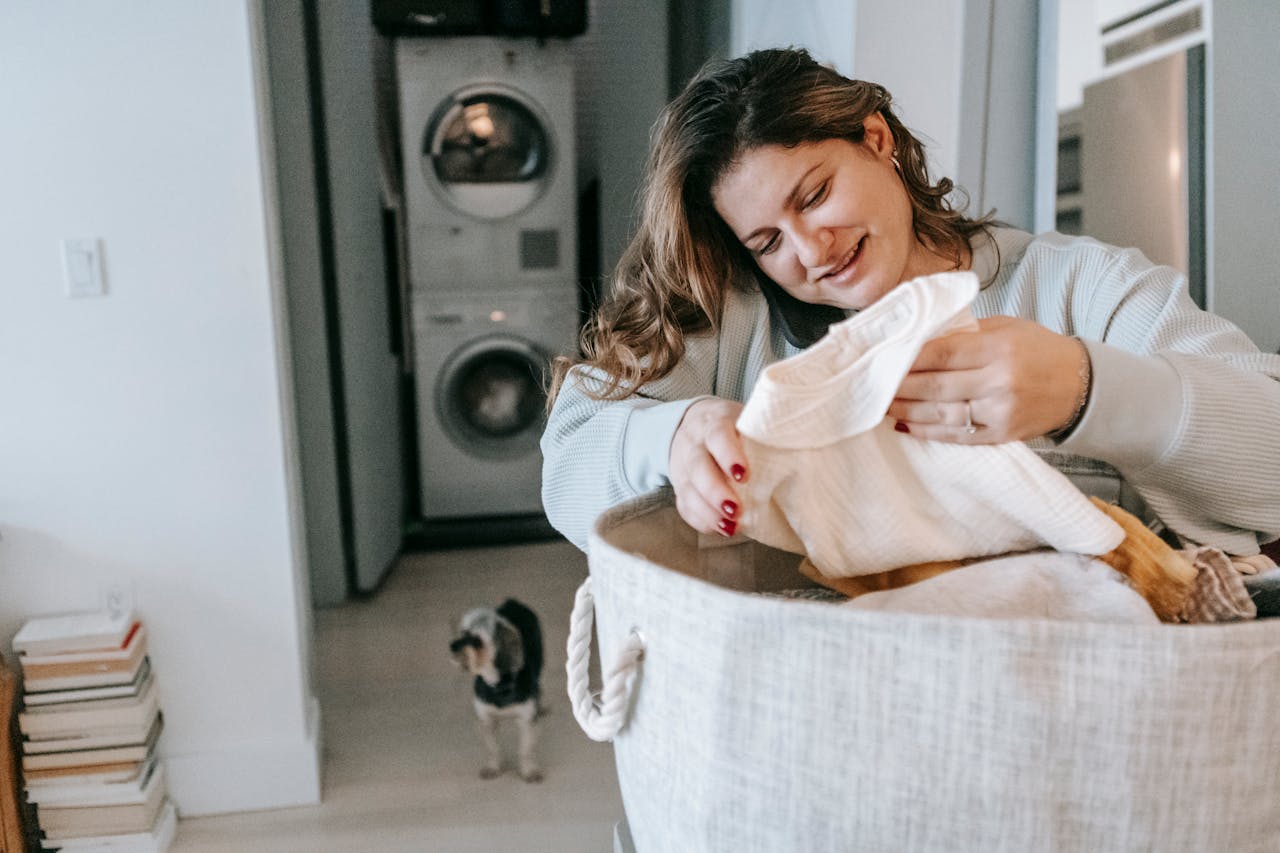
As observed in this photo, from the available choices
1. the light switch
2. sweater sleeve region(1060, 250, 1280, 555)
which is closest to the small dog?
the light switch

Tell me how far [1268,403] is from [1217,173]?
77 centimetres

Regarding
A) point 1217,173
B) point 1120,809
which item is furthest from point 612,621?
point 1217,173

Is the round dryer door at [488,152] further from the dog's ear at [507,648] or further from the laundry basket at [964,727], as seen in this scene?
the laundry basket at [964,727]

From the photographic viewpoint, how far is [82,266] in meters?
1.79

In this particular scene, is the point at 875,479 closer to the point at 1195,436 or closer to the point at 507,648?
the point at 1195,436

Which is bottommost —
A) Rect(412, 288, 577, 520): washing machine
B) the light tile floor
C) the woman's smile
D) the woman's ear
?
the light tile floor

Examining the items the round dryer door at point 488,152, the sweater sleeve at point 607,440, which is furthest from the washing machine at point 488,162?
the sweater sleeve at point 607,440

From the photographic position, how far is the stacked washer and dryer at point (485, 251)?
3371mm

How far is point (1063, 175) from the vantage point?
4.44 feet

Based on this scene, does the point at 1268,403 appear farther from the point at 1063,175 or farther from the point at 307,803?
the point at 307,803

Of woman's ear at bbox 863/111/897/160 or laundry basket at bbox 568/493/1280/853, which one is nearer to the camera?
laundry basket at bbox 568/493/1280/853

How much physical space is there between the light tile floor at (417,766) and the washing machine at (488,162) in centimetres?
126

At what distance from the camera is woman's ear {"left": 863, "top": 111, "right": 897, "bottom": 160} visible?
0.84 m

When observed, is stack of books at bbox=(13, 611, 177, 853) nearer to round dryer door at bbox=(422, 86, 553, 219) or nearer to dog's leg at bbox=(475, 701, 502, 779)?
dog's leg at bbox=(475, 701, 502, 779)
